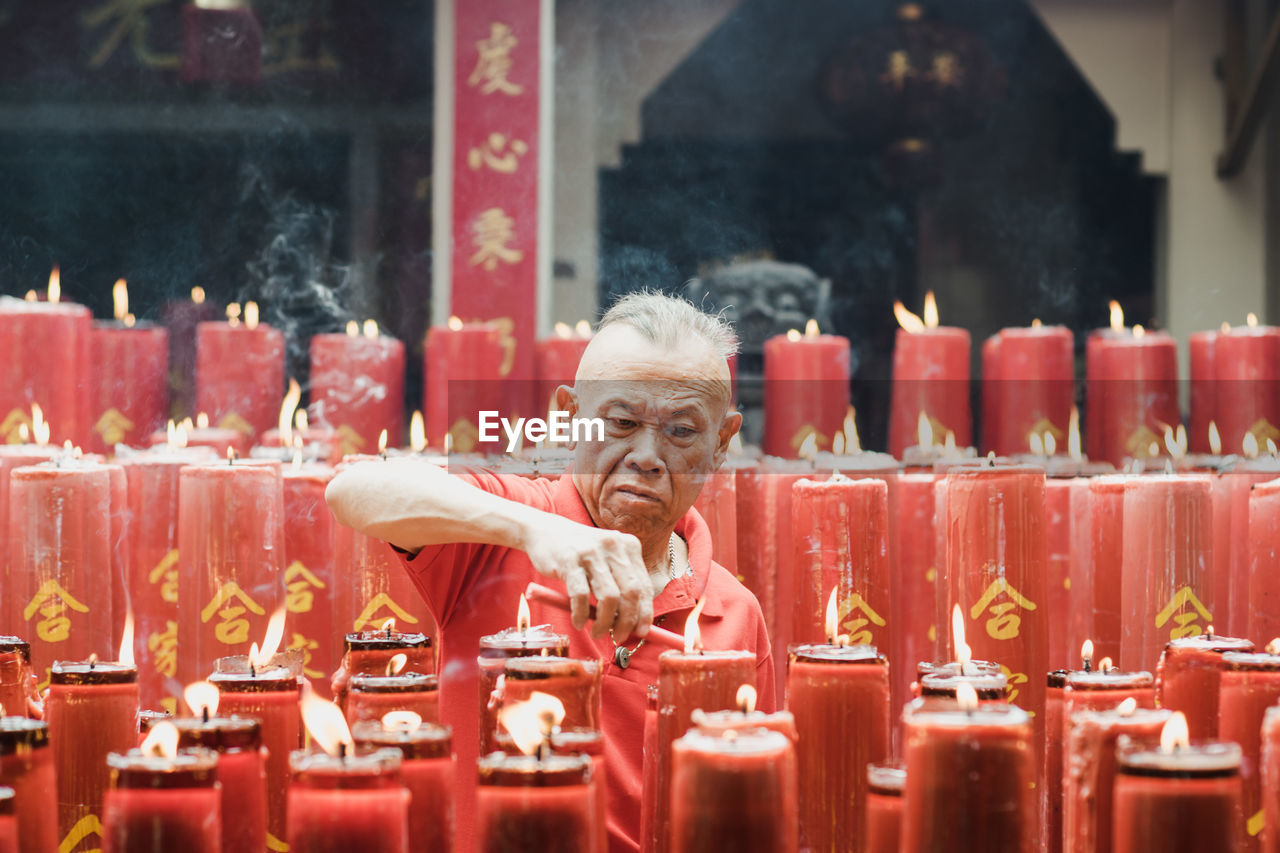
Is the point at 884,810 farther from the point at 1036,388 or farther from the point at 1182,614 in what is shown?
the point at 1036,388

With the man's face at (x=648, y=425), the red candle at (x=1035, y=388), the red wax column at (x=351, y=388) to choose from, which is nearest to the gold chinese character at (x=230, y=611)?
the man's face at (x=648, y=425)

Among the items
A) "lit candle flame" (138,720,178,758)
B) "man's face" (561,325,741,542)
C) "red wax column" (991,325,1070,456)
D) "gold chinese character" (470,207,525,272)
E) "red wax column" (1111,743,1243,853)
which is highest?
"gold chinese character" (470,207,525,272)

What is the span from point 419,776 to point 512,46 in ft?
9.53

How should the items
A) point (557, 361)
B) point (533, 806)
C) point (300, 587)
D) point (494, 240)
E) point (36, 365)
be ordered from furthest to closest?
point (494, 240) → point (557, 361) → point (36, 365) → point (300, 587) → point (533, 806)

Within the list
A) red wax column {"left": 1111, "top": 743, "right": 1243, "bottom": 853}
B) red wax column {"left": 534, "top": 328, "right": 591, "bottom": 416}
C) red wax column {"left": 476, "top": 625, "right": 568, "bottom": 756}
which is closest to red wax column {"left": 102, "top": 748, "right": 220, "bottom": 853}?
red wax column {"left": 476, "top": 625, "right": 568, "bottom": 756}

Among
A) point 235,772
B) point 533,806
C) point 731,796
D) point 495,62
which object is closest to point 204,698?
point 235,772

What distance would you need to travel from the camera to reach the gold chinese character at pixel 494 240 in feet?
11.9

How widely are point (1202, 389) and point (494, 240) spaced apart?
1810 millimetres

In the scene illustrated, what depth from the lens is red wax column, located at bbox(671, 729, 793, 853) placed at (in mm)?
965

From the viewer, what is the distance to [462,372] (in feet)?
10.6

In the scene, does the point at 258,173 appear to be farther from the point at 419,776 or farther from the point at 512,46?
the point at 419,776

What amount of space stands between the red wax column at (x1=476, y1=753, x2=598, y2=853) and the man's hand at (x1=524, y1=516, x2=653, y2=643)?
31 centimetres

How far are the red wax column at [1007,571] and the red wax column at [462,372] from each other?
5.71 ft

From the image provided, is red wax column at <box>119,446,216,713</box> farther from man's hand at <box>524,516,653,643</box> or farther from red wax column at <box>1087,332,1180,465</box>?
red wax column at <box>1087,332,1180,465</box>
